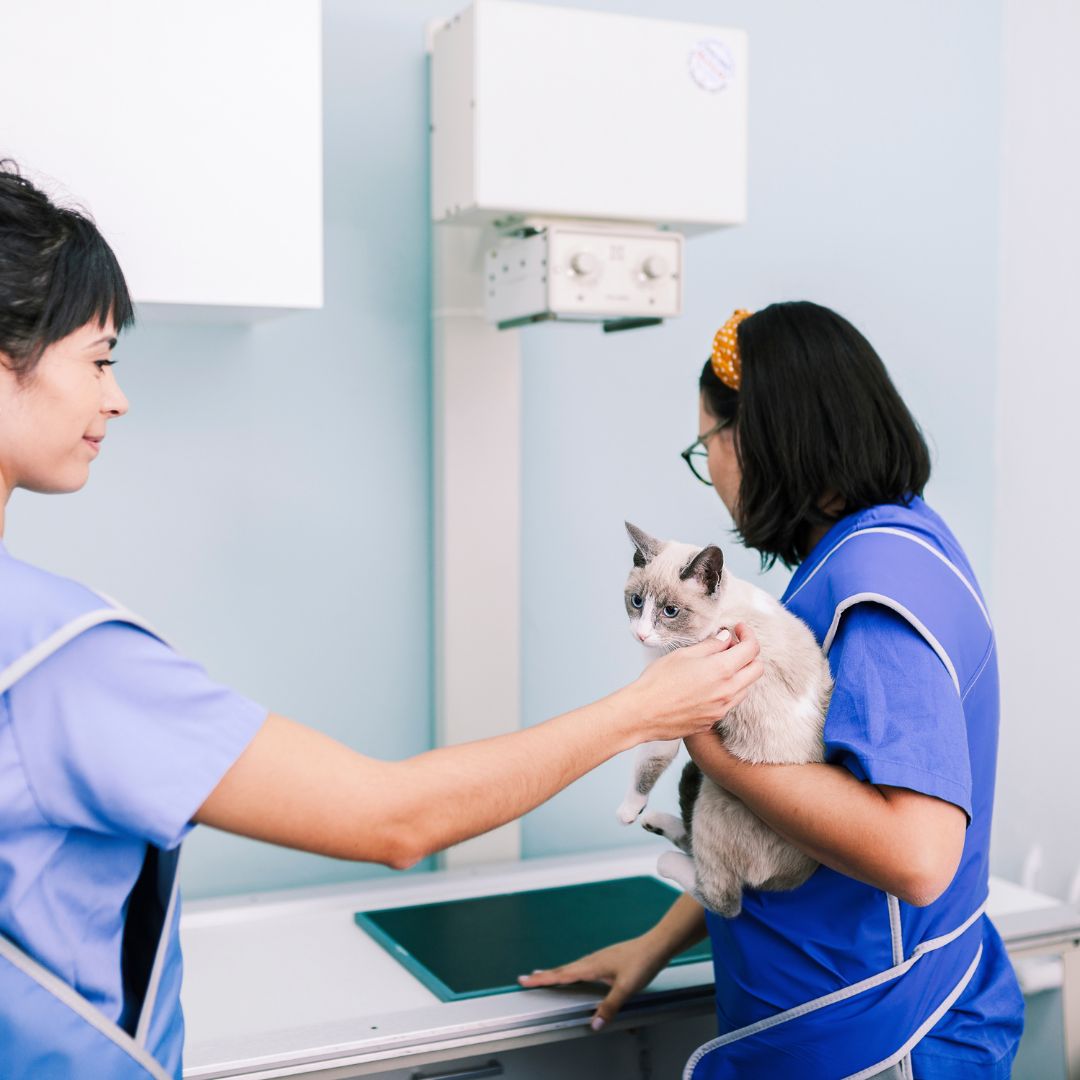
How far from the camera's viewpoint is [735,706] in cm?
111

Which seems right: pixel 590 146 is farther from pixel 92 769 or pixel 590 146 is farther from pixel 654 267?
pixel 92 769

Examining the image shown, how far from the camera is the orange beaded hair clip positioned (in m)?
1.27

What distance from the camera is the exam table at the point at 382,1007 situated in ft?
4.27

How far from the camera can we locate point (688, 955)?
155 cm

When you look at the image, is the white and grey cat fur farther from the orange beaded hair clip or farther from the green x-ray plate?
the green x-ray plate

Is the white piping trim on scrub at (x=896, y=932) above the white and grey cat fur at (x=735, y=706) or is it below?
below

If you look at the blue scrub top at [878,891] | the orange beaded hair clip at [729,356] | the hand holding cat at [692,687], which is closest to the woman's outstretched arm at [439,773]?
the hand holding cat at [692,687]

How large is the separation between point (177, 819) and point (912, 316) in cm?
189

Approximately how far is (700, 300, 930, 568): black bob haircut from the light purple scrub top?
0.64 m

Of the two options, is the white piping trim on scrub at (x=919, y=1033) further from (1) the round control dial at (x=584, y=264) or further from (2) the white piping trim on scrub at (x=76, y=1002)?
(1) the round control dial at (x=584, y=264)

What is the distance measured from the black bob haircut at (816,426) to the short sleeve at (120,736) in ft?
2.18

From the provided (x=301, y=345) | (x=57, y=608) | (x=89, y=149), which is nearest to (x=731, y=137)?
(x=301, y=345)

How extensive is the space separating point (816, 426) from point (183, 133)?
0.80m

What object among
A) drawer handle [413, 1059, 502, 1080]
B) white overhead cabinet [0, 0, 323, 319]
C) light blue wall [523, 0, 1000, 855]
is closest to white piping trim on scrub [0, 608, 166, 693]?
white overhead cabinet [0, 0, 323, 319]
